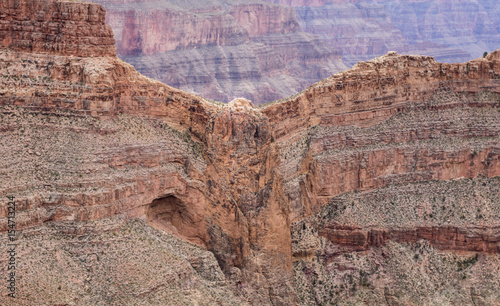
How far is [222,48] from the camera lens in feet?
493

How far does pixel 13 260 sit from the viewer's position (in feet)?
170

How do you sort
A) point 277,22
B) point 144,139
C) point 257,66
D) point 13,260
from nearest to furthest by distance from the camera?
point 13,260, point 144,139, point 257,66, point 277,22

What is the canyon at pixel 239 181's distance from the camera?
56062mm

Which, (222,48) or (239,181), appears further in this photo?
(222,48)

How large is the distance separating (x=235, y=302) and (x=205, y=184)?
27.7ft

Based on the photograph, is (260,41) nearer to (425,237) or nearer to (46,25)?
(425,237)

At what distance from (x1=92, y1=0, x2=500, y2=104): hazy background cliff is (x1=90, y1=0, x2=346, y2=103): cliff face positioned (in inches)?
5.6

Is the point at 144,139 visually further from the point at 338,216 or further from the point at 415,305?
the point at 415,305

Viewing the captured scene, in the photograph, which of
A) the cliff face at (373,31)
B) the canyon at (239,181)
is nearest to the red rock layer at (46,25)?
the canyon at (239,181)

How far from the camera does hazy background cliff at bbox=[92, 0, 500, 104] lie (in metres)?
137

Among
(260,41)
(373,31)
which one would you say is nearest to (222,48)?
(260,41)

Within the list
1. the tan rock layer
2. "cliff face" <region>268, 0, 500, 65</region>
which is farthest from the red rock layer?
"cliff face" <region>268, 0, 500, 65</region>

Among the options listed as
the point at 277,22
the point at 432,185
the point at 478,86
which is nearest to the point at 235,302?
the point at 432,185

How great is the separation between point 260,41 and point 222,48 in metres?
12.7
